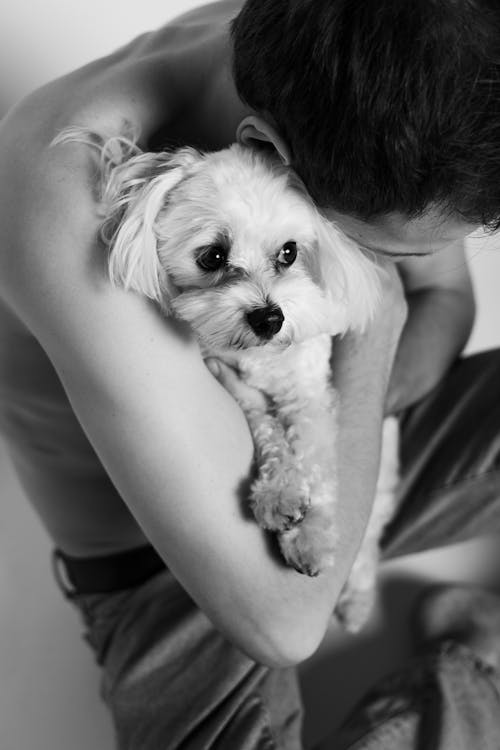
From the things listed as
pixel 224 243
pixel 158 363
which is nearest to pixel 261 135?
pixel 224 243

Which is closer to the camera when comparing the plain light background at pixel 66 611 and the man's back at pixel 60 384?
the man's back at pixel 60 384

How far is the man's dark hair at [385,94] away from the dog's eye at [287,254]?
0.13 metres

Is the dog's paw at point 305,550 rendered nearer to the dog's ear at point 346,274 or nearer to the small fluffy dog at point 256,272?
the small fluffy dog at point 256,272

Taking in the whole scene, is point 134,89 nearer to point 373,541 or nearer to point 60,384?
point 60,384

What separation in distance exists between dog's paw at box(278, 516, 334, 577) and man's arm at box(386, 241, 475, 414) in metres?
0.44

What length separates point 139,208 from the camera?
2.86 ft

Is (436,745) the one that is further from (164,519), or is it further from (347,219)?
(347,219)

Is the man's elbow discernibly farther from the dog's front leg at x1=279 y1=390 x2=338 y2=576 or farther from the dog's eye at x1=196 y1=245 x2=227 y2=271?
the dog's eye at x1=196 y1=245 x2=227 y2=271

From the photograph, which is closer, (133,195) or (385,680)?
(133,195)

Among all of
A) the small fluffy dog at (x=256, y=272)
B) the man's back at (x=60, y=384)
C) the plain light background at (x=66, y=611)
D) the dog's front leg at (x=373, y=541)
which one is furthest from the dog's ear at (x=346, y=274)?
the plain light background at (x=66, y=611)

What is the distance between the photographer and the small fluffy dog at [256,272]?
2.92 feet

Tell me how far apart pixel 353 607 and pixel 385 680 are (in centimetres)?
13

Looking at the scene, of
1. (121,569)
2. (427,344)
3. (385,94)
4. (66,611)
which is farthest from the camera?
(66,611)

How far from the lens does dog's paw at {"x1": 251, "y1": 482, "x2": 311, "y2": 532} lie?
97 centimetres
